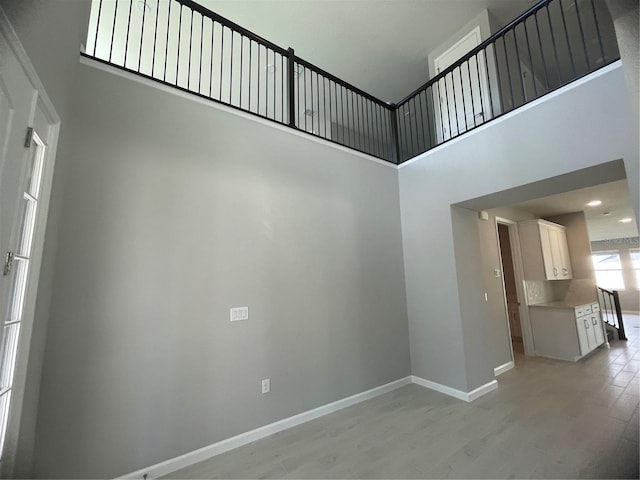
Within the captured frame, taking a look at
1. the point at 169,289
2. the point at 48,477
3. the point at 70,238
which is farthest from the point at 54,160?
the point at 48,477

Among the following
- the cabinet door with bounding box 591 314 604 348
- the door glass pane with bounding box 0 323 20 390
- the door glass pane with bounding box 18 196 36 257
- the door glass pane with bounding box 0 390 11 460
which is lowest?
the cabinet door with bounding box 591 314 604 348

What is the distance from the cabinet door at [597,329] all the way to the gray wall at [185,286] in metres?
4.51

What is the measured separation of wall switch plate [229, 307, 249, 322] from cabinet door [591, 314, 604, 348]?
20.5 ft

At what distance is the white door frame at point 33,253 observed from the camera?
141 centimetres

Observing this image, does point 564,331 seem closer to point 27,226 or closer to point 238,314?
point 238,314

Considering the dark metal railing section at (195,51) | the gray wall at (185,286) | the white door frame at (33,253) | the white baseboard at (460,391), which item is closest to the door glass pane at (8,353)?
the white door frame at (33,253)

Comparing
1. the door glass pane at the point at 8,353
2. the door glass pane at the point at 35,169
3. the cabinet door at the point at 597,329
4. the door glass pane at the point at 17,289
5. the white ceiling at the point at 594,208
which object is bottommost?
the cabinet door at the point at 597,329

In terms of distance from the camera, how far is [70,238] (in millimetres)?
1940

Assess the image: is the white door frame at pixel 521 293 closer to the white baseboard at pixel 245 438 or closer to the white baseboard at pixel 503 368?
the white baseboard at pixel 503 368

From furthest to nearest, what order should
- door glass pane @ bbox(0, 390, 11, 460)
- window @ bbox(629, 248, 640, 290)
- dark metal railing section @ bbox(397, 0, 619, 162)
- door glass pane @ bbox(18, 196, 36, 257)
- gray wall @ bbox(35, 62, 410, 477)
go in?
1. window @ bbox(629, 248, 640, 290)
2. dark metal railing section @ bbox(397, 0, 619, 162)
3. gray wall @ bbox(35, 62, 410, 477)
4. door glass pane @ bbox(18, 196, 36, 257)
5. door glass pane @ bbox(0, 390, 11, 460)

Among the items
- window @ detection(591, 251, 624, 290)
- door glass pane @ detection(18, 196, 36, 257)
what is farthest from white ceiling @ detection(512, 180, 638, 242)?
door glass pane @ detection(18, 196, 36, 257)

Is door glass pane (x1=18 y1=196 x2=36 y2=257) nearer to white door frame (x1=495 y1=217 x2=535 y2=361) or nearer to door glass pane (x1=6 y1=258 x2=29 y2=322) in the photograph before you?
door glass pane (x1=6 y1=258 x2=29 y2=322)

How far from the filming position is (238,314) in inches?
101

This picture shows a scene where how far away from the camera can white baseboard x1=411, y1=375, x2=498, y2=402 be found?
10.6 feet
